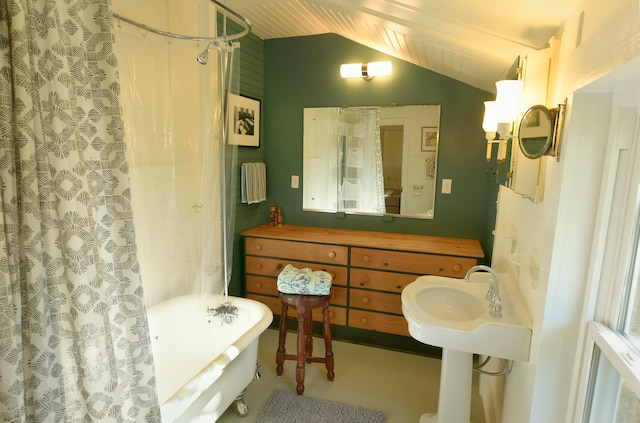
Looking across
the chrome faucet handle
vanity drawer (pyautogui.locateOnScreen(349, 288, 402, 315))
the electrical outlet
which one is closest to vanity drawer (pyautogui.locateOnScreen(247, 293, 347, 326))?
vanity drawer (pyautogui.locateOnScreen(349, 288, 402, 315))

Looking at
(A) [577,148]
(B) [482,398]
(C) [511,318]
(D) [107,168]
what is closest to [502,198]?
(C) [511,318]

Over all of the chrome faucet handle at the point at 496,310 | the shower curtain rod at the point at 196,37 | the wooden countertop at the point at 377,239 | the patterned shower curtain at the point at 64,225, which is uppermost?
the shower curtain rod at the point at 196,37

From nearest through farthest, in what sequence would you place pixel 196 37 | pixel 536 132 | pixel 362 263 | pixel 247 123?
pixel 536 132
pixel 196 37
pixel 362 263
pixel 247 123

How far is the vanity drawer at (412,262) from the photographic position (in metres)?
2.43

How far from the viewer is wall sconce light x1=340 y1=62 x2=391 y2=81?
2.69m

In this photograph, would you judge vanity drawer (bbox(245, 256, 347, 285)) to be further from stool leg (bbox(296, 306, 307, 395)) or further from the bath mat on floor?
the bath mat on floor

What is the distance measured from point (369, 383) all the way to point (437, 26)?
7.03 feet

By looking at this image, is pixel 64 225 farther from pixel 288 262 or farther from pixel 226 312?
pixel 288 262

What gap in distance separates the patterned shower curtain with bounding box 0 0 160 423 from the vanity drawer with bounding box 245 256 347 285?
1.67 metres

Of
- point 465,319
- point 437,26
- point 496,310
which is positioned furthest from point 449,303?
point 437,26

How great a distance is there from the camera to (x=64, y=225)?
0.93 metres

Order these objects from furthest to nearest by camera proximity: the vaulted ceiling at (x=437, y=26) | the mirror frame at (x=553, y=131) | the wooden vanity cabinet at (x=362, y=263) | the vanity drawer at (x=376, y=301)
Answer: the vanity drawer at (x=376, y=301) < the wooden vanity cabinet at (x=362, y=263) < the vaulted ceiling at (x=437, y=26) < the mirror frame at (x=553, y=131)

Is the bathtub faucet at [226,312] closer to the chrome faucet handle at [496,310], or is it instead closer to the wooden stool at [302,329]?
the wooden stool at [302,329]

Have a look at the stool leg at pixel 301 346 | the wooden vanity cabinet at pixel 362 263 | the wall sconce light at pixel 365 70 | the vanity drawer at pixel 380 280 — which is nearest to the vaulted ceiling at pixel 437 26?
the wall sconce light at pixel 365 70
